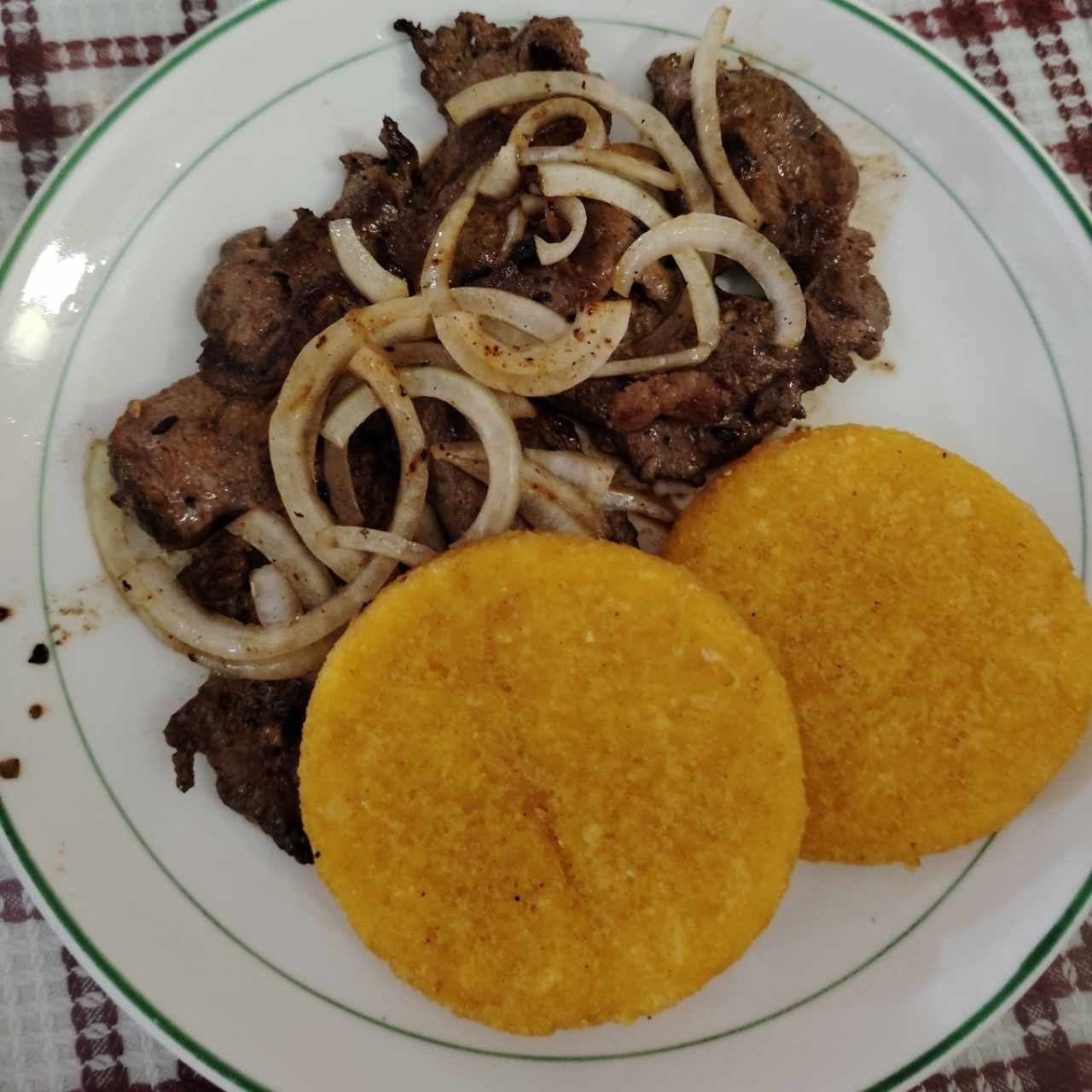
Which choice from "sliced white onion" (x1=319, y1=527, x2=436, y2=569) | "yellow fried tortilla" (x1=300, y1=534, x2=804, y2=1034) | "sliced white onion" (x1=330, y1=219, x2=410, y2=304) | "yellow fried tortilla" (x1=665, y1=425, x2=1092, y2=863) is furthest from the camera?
"sliced white onion" (x1=330, y1=219, x2=410, y2=304)

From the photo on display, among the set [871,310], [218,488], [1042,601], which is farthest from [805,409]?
[218,488]

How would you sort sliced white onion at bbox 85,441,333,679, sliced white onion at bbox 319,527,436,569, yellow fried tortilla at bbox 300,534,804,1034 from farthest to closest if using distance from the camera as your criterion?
sliced white onion at bbox 85,441,333,679 < sliced white onion at bbox 319,527,436,569 < yellow fried tortilla at bbox 300,534,804,1034

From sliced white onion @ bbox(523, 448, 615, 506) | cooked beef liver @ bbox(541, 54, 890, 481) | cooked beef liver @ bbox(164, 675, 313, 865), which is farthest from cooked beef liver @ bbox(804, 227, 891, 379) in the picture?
cooked beef liver @ bbox(164, 675, 313, 865)

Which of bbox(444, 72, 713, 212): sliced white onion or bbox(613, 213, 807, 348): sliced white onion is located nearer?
bbox(613, 213, 807, 348): sliced white onion

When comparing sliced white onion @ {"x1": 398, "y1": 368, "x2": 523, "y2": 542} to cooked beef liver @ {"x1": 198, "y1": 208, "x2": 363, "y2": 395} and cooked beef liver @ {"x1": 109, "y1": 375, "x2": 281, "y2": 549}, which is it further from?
cooked beef liver @ {"x1": 109, "y1": 375, "x2": 281, "y2": 549}

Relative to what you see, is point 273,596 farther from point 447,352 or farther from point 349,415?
point 447,352

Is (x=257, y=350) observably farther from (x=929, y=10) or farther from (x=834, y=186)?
(x=929, y=10)

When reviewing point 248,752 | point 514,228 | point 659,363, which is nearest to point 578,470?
point 659,363
